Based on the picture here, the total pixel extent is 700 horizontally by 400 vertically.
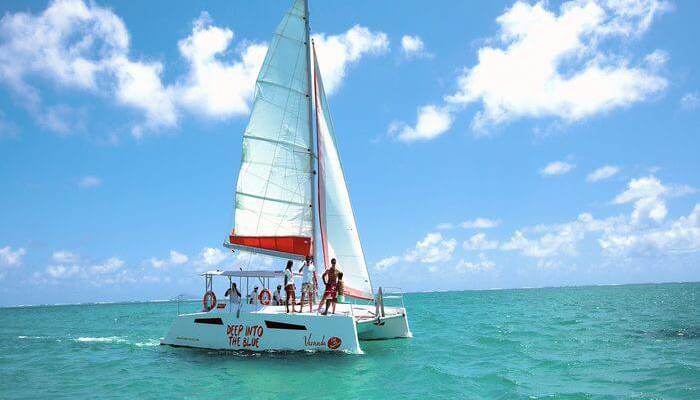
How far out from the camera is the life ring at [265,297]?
68.8ft

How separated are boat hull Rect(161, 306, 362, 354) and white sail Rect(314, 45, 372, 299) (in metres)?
2.69

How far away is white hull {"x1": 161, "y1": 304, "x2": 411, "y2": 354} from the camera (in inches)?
690

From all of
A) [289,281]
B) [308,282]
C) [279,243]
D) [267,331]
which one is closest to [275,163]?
[279,243]

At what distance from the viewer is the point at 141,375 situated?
17.1 meters

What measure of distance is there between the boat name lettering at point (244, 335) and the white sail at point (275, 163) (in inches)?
139

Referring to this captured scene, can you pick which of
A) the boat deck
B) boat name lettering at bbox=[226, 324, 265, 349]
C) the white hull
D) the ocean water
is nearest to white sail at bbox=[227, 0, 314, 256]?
the boat deck

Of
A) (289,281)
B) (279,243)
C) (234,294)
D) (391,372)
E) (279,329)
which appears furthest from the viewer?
(279,243)

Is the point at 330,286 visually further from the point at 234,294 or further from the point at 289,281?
the point at 234,294

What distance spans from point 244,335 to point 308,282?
9.43 feet

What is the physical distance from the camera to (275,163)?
21375 millimetres

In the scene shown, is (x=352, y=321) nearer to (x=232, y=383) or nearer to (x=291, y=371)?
(x=291, y=371)

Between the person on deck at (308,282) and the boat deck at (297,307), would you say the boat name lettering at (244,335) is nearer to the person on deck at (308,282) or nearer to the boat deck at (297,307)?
the boat deck at (297,307)

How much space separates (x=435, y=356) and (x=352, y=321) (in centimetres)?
473

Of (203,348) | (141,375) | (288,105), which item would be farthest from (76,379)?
(288,105)
